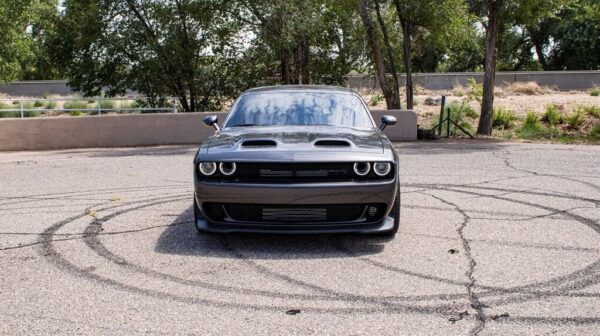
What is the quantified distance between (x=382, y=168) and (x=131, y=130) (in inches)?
565

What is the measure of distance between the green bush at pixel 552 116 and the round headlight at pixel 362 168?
19230 mm

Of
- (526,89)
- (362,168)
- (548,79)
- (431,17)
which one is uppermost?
(431,17)

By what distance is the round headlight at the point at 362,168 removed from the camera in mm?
6141

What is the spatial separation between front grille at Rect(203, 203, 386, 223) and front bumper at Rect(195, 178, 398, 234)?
0.12ft

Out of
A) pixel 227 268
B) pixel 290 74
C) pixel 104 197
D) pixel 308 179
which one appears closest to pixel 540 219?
pixel 308 179

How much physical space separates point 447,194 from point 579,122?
15686 mm

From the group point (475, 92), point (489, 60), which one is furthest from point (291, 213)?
point (475, 92)

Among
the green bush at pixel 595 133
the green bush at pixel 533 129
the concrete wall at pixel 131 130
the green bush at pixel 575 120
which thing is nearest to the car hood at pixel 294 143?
the concrete wall at pixel 131 130

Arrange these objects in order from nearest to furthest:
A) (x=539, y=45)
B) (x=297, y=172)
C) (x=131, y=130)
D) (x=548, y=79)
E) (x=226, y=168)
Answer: (x=297, y=172), (x=226, y=168), (x=131, y=130), (x=548, y=79), (x=539, y=45)

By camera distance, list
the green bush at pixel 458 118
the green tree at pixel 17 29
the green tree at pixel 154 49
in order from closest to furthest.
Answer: the green bush at pixel 458 118
the green tree at pixel 154 49
the green tree at pixel 17 29

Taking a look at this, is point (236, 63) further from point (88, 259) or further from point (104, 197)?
point (88, 259)

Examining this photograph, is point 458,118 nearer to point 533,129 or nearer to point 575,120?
point 533,129

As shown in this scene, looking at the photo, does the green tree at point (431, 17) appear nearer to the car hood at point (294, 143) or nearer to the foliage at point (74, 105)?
the car hood at point (294, 143)

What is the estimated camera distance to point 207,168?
20.5ft
